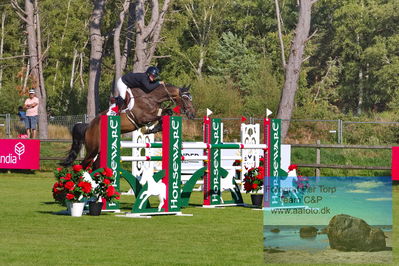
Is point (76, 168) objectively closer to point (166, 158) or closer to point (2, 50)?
point (166, 158)

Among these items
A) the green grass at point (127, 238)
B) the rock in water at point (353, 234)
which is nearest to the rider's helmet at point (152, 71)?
the green grass at point (127, 238)

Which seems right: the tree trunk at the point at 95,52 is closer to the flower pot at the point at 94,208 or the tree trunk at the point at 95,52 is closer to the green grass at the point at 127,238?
the green grass at the point at 127,238

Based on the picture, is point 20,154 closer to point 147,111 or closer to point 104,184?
point 147,111

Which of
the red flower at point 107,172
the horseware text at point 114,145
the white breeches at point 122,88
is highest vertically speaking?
the white breeches at point 122,88

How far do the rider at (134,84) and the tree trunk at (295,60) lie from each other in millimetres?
11538

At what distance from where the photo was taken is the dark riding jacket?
17453 mm

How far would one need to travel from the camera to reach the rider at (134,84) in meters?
17.3

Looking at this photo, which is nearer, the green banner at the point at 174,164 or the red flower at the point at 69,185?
the red flower at the point at 69,185

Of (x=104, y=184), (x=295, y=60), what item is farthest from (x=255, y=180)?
A: (x=295, y=60)

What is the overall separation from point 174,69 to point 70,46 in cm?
870

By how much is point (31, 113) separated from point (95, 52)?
5882 mm

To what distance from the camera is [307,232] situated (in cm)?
876

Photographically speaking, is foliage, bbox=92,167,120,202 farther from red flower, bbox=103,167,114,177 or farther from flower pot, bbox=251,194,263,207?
flower pot, bbox=251,194,263,207

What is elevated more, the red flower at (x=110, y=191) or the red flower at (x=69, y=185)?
the red flower at (x=69, y=185)
